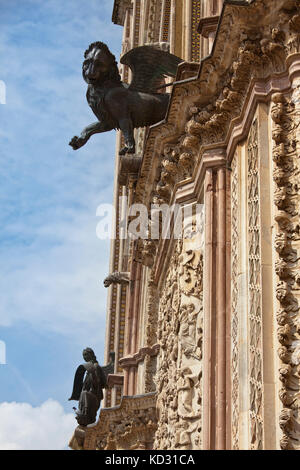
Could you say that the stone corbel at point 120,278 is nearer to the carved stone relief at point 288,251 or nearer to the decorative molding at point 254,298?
the decorative molding at point 254,298

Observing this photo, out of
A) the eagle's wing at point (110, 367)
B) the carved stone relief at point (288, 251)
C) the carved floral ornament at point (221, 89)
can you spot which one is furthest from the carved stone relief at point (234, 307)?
the eagle's wing at point (110, 367)

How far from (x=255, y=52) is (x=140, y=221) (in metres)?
5.11

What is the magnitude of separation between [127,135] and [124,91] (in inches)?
24.8

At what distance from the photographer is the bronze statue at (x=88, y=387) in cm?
1958

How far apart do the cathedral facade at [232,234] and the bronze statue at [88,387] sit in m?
7.15

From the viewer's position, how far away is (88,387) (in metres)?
20.6

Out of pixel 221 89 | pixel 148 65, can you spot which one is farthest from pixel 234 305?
pixel 148 65

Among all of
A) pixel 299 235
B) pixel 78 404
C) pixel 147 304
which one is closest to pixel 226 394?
pixel 299 235

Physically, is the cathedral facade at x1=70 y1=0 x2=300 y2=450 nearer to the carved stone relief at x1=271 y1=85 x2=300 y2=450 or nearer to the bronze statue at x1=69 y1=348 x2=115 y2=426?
the carved stone relief at x1=271 y1=85 x2=300 y2=450

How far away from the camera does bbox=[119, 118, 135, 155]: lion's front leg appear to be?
1312cm

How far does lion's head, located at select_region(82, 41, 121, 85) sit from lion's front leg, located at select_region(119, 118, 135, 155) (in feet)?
2.04

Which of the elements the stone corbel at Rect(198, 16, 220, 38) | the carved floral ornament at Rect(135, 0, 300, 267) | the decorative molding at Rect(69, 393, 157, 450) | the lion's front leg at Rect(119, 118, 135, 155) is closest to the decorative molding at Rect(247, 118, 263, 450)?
the carved floral ornament at Rect(135, 0, 300, 267)
